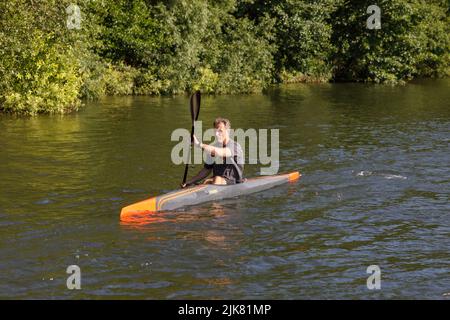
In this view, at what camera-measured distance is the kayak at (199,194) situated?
13.1 meters

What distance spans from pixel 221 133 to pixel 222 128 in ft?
0.43

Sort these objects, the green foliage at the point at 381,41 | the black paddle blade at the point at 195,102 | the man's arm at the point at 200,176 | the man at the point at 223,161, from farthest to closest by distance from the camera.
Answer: the green foliage at the point at 381,41 < the black paddle blade at the point at 195,102 < the man's arm at the point at 200,176 < the man at the point at 223,161

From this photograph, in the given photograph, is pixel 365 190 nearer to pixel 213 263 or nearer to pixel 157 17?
pixel 213 263

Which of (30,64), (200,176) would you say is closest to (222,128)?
(200,176)

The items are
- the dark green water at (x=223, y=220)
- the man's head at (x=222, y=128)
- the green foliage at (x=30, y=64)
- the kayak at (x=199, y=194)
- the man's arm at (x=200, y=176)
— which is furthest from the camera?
the green foliage at (x=30, y=64)

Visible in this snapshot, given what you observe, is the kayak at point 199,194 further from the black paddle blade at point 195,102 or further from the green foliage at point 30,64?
the green foliage at point 30,64

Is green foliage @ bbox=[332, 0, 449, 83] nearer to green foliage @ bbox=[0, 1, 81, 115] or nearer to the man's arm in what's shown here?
green foliage @ bbox=[0, 1, 81, 115]

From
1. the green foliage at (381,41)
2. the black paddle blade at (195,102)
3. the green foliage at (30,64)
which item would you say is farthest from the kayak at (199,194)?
the green foliage at (381,41)

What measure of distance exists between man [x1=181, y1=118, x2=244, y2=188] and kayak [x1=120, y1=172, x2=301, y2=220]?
252 millimetres

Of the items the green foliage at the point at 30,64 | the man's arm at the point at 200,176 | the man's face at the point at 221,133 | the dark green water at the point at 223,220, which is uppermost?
the green foliage at the point at 30,64

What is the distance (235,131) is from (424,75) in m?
32.9
